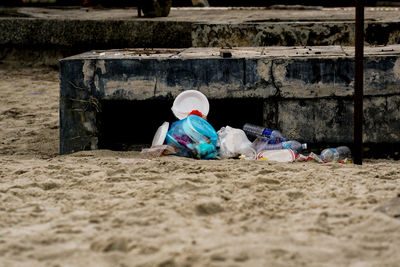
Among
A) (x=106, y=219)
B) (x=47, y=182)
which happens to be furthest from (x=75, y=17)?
(x=106, y=219)

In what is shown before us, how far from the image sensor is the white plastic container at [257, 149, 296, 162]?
3.67m

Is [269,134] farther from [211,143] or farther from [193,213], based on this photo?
[193,213]

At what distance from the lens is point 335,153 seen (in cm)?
383

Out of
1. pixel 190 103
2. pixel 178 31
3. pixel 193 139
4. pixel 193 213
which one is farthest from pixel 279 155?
pixel 178 31

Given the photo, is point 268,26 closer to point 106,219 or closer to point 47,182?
point 47,182

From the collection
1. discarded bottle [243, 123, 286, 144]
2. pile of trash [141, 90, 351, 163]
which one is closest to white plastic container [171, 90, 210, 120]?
pile of trash [141, 90, 351, 163]

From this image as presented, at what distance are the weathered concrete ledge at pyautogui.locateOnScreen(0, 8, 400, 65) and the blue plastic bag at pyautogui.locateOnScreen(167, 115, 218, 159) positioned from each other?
6.28ft

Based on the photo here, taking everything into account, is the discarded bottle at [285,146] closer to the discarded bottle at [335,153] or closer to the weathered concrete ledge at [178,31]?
the discarded bottle at [335,153]

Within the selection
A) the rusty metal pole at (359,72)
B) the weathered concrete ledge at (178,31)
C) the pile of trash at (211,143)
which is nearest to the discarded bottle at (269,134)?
the pile of trash at (211,143)

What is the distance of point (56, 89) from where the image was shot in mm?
6301

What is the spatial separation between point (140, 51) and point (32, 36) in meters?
3.24

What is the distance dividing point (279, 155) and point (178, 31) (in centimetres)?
309

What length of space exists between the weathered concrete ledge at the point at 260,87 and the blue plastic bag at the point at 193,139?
0.24 m

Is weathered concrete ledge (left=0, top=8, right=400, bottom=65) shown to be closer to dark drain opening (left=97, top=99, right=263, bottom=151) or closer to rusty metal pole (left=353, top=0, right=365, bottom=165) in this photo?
dark drain opening (left=97, top=99, right=263, bottom=151)
